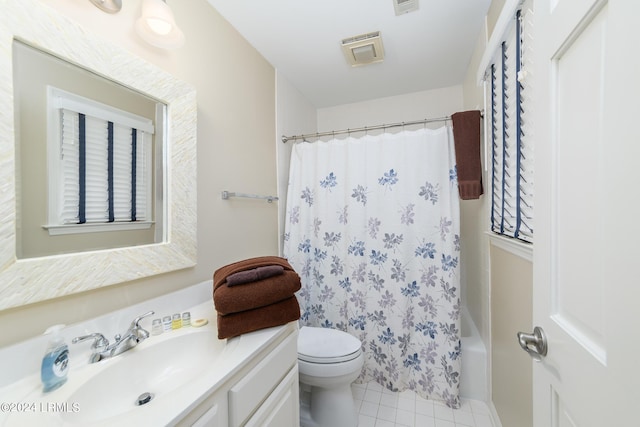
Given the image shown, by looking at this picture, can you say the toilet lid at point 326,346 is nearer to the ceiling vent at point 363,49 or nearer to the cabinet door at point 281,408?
the cabinet door at point 281,408

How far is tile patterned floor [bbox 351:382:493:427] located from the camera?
1.46 meters

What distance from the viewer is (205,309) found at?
1.18 m

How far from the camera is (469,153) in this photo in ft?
4.87

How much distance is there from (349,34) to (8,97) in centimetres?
157

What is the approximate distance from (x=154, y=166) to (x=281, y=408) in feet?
3.54

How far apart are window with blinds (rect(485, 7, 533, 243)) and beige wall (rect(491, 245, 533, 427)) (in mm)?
150

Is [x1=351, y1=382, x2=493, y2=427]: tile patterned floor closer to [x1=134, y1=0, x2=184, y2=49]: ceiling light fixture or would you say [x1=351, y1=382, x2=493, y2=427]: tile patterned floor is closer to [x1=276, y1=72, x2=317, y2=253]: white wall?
[x1=276, y1=72, x2=317, y2=253]: white wall

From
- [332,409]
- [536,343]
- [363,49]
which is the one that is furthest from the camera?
[363,49]

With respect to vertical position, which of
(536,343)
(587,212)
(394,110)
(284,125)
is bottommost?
(536,343)

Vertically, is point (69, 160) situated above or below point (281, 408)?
above

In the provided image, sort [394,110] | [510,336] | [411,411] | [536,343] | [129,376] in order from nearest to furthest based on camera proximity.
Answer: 1. [536,343]
2. [129,376]
3. [510,336]
4. [411,411]
5. [394,110]

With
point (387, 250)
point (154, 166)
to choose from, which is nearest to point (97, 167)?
point (154, 166)

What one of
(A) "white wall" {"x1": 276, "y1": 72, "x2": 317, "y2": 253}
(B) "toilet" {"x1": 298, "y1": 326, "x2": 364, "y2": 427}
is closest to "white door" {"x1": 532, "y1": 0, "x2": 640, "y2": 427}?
(B) "toilet" {"x1": 298, "y1": 326, "x2": 364, "y2": 427}

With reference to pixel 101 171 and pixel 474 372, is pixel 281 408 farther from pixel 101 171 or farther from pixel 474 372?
pixel 474 372
